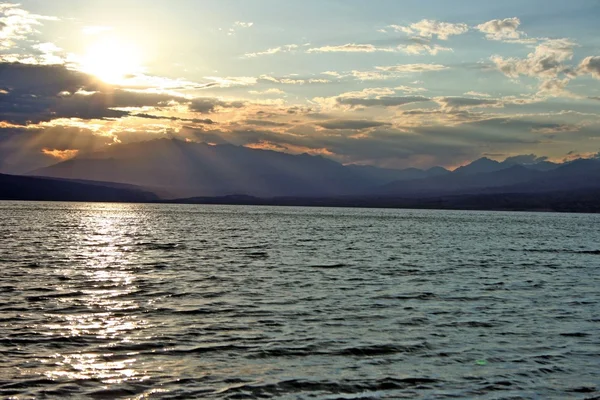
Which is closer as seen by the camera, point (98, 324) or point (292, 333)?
point (292, 333)

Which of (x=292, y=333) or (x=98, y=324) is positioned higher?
(x=292, y=333)

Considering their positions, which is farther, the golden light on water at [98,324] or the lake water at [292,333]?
the golden light on water at [98,324]

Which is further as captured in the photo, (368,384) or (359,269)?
(359,269)

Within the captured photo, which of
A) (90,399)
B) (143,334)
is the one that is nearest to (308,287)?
(143,334)

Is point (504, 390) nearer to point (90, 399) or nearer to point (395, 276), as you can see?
point (90, 399)

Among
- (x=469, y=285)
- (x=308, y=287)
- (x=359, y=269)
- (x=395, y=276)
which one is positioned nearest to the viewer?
(x=308, y=287)

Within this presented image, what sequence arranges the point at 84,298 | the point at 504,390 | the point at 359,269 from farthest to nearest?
the point at 359,269, the point at 84,298, the point at 504,390

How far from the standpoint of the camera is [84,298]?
37250 millimetres

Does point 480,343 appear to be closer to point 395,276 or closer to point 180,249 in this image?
point 395,276

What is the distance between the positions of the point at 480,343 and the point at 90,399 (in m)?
16.0

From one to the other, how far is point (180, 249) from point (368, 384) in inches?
2319

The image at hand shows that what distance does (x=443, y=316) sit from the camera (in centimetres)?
3344

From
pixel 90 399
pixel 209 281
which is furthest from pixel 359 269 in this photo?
pixel 90 399

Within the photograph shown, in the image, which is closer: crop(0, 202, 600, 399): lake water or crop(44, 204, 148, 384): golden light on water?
crop(0, 202, 600, 399): lake water
